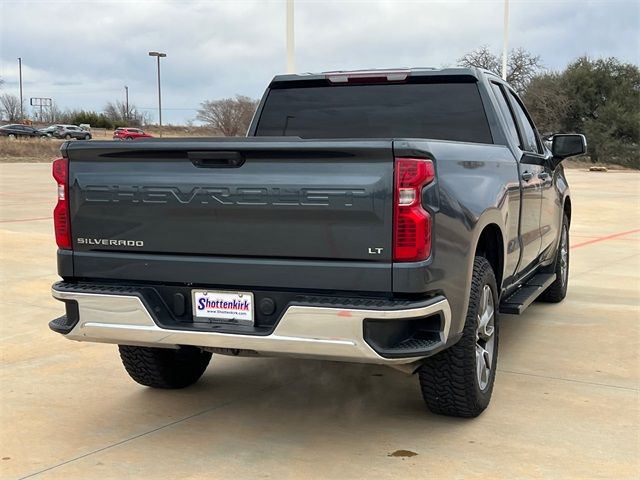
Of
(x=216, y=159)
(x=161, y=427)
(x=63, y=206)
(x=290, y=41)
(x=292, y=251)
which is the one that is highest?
(x=290, y=41)

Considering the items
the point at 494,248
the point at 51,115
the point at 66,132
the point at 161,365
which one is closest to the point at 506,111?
the point at 494,248

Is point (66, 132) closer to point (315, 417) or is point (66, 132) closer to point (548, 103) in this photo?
point (548, 103)

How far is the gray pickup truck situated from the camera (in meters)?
3.42

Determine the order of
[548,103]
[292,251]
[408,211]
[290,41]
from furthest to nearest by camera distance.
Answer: [548,103]
[290,41]
[292,251]
[408,211]

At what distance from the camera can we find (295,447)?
390 cm

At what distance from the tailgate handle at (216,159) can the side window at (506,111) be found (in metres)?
2.44

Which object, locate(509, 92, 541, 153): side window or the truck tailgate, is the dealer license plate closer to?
the truck tailgate

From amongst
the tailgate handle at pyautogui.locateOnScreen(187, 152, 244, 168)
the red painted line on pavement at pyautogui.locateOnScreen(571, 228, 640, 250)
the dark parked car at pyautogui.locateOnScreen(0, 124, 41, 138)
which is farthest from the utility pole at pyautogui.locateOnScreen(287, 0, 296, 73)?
the dark parked car at pyautogui.locateOnScreen(0, 124, 41, 138)

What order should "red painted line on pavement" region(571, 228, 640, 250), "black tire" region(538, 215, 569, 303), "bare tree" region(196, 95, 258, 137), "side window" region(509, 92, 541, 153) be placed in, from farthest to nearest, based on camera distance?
"bare tree" region(196, 95, 258, 137)
"red painted line on pavement" region(571, 228, 640, 250)
"black tire" region(538, 215, 569, 303)
"side window" region(509, 92, 541, 153)

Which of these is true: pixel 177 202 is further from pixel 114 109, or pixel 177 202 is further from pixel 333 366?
pixel 114 109

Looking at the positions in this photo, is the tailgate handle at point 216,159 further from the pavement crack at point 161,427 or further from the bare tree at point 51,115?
the bare tree at point 51,115

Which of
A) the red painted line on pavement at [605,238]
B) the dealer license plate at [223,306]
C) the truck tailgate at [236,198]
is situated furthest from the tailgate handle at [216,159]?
the red painted line on pavement at [605,238]

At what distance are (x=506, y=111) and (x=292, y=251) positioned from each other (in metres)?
2.74

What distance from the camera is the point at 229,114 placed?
4512 cm
